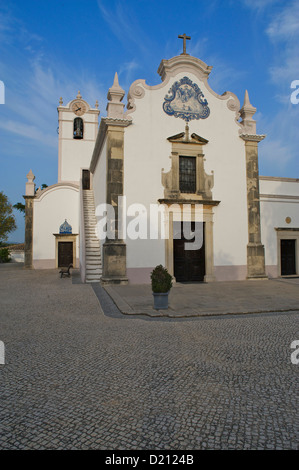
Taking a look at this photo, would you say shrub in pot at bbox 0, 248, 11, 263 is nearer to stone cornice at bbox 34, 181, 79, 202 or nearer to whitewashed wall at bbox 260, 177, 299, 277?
stone cornice at bbox 34, 181, 79, 202

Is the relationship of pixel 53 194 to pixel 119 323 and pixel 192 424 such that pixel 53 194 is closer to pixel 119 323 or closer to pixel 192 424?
pixel 119 323

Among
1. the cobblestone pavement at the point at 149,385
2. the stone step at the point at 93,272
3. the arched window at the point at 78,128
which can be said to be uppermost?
the arched window at the point at 78,128

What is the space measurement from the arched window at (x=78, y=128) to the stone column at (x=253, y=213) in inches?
654

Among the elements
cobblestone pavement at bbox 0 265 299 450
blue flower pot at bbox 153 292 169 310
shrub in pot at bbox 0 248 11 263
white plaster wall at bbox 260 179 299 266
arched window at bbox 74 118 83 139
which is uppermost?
arched window at bbox 74 118 83 139

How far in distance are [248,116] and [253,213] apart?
485 cm

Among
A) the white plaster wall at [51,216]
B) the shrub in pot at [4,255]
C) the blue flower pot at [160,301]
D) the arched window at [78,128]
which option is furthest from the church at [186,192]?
the shrub in pot at [4,255]

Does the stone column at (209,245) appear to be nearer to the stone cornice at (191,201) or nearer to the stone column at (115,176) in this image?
the stone cornice at (191,201)

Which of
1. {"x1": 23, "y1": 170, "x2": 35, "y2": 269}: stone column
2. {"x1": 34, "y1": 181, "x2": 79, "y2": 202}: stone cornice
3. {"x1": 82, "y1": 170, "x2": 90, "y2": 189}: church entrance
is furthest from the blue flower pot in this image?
{"x1": 34, "y1": 181, "x2": 79, "y2": 202}: stone cornice

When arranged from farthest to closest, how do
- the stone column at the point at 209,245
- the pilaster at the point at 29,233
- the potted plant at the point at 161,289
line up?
the pilaster at the point at 29,233 → the stone column at the point at 209,245 → the potted plant at the point at 161,289

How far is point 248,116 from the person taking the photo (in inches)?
604

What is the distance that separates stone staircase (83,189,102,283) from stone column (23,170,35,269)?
4932mm

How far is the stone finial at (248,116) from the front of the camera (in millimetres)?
15203

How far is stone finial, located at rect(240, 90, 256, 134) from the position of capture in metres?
15.2

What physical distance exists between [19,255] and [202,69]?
2835 centimetres
